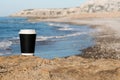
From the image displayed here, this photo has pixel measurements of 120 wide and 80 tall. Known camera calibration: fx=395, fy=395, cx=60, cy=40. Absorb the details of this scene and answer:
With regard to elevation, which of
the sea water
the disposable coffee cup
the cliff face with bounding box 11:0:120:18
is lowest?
the cliff face with bounding box 11:0:120:18

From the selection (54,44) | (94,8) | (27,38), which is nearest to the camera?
(27,38)

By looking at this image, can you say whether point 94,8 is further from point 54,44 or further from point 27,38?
point 27,38

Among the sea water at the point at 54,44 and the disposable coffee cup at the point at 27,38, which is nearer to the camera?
the disposable coffee cup at the point at 27,38

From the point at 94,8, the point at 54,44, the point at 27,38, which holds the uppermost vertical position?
the point at 27,38

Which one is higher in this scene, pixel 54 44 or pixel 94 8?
pixel 54 44

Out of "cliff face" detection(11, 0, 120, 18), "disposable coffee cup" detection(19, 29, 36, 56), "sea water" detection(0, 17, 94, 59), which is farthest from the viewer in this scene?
"cliff face" detection(11, 0, 120, 18)

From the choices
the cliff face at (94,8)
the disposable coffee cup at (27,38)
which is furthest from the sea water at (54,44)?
the cliff face at (94,8)

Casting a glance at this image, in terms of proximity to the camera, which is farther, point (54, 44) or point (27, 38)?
point (54, 44)

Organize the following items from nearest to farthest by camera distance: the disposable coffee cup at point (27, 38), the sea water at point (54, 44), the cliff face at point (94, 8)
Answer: the disposable coffee cup at point (27, 38) → the sea water at point (54, 44) → the cliff face at point (94, 8)

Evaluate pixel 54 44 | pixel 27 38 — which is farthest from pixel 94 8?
pixel 27 38

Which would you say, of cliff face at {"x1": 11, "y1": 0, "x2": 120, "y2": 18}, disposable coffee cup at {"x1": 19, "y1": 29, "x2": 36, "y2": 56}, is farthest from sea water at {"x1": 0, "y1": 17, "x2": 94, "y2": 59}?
cliff face at {"x1": 11, "y1": 0, "x2": 120, "y2": 18}

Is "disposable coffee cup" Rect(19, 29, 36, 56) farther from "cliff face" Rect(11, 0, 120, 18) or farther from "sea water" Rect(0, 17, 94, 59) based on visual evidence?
"cliff face" Rect(11, 0, 120, 18)

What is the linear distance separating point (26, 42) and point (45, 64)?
3.49ft

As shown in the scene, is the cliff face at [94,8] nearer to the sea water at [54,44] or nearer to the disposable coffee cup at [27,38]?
the sea water at [54,44]
